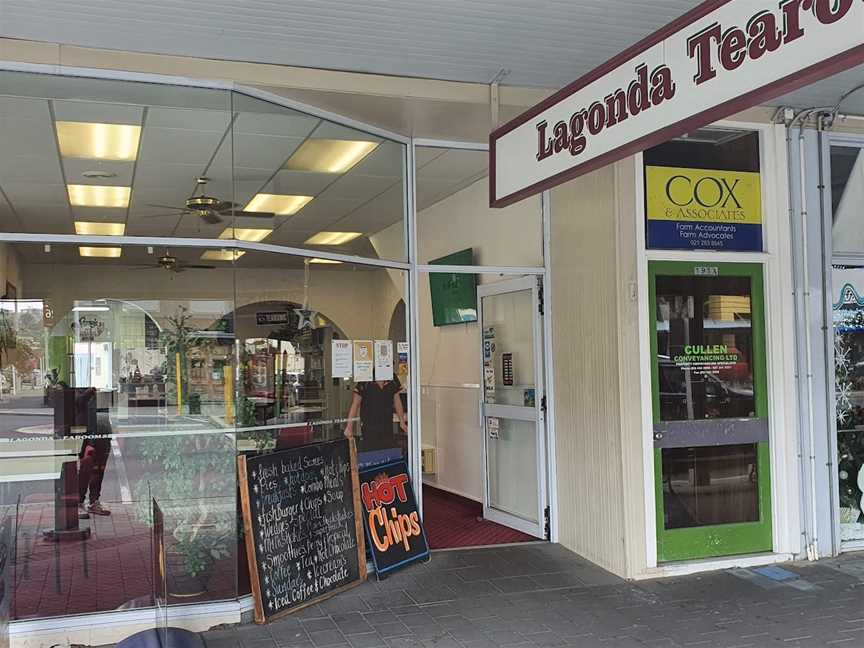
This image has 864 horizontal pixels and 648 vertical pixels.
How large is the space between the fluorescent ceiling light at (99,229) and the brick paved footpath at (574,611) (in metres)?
2.34

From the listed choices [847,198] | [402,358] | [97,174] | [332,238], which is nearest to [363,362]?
[402,358]

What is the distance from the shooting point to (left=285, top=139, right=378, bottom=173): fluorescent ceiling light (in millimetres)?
5316

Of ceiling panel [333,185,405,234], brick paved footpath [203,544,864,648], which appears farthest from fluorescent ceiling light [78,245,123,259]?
brick paved footpath [203,544,864,648]

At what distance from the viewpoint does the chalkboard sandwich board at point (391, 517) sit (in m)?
5.33

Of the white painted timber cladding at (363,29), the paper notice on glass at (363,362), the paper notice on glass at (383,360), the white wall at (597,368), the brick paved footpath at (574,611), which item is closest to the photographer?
the white painted timber cladding at (363,29)

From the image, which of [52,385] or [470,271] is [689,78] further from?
[52,385]

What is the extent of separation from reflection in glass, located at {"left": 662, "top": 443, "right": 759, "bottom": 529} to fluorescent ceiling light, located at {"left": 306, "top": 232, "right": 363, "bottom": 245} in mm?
2565

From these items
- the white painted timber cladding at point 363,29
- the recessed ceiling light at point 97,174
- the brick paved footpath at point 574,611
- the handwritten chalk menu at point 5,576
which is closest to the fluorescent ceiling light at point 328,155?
the white painted timber cladding at point 363,29

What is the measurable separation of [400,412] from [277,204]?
1762mm

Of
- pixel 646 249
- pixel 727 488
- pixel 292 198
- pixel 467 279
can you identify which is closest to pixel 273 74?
pixel 292 198

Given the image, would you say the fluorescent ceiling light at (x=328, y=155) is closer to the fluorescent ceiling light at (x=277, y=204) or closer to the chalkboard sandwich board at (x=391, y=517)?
the fluorescent ceiling light at (x=277, y=204)

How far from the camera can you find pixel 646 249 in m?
5.28

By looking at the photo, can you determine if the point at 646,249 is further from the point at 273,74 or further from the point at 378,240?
the point at 273,74

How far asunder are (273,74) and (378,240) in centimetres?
142
